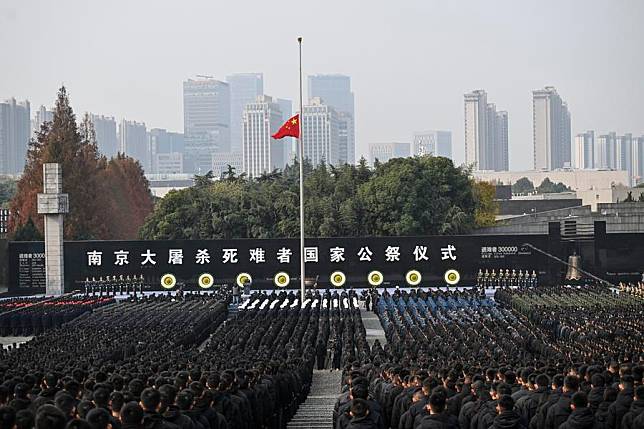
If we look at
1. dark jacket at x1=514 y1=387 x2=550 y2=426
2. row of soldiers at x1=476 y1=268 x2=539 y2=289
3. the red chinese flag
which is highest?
the red chinese flag

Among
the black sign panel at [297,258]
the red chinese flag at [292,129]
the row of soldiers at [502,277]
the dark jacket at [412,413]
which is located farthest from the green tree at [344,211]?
the dark jacket at [412,413]

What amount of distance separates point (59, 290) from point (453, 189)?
20.8m

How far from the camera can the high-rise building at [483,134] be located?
188375mm

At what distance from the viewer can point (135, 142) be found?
18388cm

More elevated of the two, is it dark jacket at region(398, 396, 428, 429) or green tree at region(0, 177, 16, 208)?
green tree at region(0, 177, 16, 208)

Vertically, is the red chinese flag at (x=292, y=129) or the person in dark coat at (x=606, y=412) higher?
the red chinese flag at (x=292, y=129)

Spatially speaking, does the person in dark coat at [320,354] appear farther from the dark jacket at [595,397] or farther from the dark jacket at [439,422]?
the dark jacket at [439,422]

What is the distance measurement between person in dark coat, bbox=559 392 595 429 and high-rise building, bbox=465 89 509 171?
585 feet

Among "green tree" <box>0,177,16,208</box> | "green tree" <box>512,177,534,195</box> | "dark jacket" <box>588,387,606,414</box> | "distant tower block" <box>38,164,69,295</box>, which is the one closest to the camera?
"dark jacket" <box>588,387,606,414</box>

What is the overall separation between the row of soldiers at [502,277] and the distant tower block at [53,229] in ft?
44.0

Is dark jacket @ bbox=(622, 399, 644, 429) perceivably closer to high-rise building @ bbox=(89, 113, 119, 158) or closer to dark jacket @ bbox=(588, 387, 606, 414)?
dark jacket @ bbox=(588, 387, 606, 414)

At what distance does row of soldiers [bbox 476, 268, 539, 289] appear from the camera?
1465 inches

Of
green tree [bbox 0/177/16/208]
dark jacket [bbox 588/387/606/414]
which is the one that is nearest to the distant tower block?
dark jacket [bbox 588/387/606/414]

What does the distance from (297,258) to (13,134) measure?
387 feet
